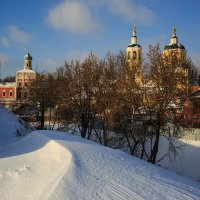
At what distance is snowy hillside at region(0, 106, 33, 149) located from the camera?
13703mm

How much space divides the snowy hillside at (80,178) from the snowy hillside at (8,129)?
3998 millimetres

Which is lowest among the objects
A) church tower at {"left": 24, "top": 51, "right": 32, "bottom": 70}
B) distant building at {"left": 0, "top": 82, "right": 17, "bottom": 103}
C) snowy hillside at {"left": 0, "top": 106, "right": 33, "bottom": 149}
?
snowy hillside at {"left": 0, "top": 106, "right": 33, "bottom": 149}

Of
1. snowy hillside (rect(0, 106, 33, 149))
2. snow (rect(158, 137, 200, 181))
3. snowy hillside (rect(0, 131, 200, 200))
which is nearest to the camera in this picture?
snowy hillside (rect(0, 131, 200, 200))

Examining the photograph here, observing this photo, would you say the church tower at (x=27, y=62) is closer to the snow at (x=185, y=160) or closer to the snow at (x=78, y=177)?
the snow at (x=185, y=160)

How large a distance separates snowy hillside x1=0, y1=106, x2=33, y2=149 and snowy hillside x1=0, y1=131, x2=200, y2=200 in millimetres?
3998

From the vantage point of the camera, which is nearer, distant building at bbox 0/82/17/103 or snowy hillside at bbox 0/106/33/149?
snowy hillside at bbox 0/106/33/149

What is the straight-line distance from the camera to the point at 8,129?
15.1 m

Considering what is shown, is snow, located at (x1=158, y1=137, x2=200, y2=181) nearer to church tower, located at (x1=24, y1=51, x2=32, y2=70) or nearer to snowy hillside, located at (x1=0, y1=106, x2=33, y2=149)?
snowy hillside, located at (x1=0, y1=106, x2=33, y2=149)

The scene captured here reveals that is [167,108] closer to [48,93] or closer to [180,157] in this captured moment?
[180,157]

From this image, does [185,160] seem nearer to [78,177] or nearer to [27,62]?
[78,177]

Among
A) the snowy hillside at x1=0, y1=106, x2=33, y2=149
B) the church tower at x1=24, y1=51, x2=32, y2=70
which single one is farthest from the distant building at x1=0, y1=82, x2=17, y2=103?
the snowy hillside at x1=0, y1=106, x2=33, y2=149

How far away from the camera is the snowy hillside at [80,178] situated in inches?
258

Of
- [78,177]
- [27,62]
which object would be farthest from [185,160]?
[27,62]

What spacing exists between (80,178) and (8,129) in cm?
867
